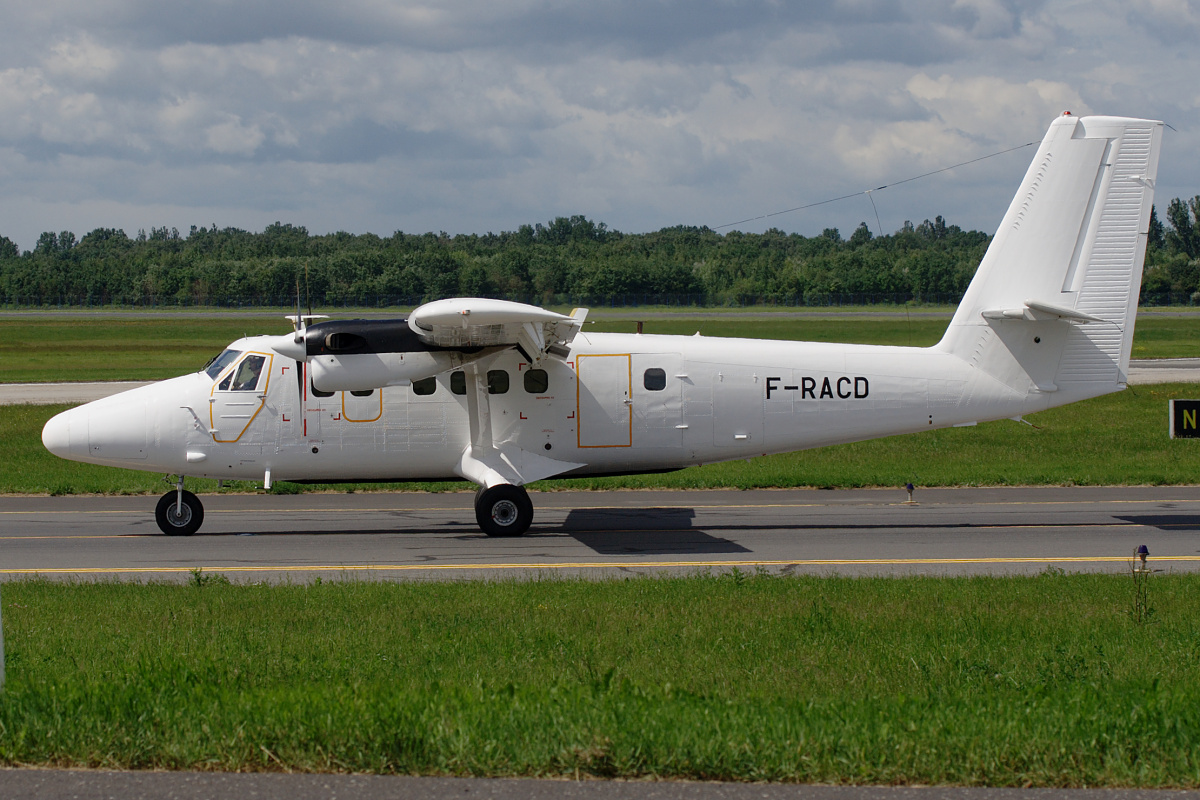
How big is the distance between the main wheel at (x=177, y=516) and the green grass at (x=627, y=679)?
4.48 m

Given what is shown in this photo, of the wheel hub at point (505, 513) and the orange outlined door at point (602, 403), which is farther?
the orange outlined door at point (602, 403)

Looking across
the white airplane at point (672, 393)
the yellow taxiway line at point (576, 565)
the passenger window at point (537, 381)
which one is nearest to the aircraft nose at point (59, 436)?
the white airplane at point (672, 393)

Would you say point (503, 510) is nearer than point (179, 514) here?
Yes

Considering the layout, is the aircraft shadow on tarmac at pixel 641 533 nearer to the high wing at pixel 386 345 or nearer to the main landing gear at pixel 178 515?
the high wing at pixel 386 345

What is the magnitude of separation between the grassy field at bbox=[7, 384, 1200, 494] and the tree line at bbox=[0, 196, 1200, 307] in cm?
440

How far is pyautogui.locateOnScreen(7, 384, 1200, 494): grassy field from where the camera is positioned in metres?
21.3

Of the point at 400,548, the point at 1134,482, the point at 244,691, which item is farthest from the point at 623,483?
the point at 244,691

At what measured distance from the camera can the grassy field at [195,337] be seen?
163 feet

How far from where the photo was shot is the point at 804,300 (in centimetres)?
5059

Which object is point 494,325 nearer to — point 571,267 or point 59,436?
point 59,436

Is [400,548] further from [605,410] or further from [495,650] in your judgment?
[495,650]

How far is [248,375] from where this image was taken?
16203mm

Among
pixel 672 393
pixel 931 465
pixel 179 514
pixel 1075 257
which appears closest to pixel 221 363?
pixel 179 514

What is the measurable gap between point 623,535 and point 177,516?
6.73 m
